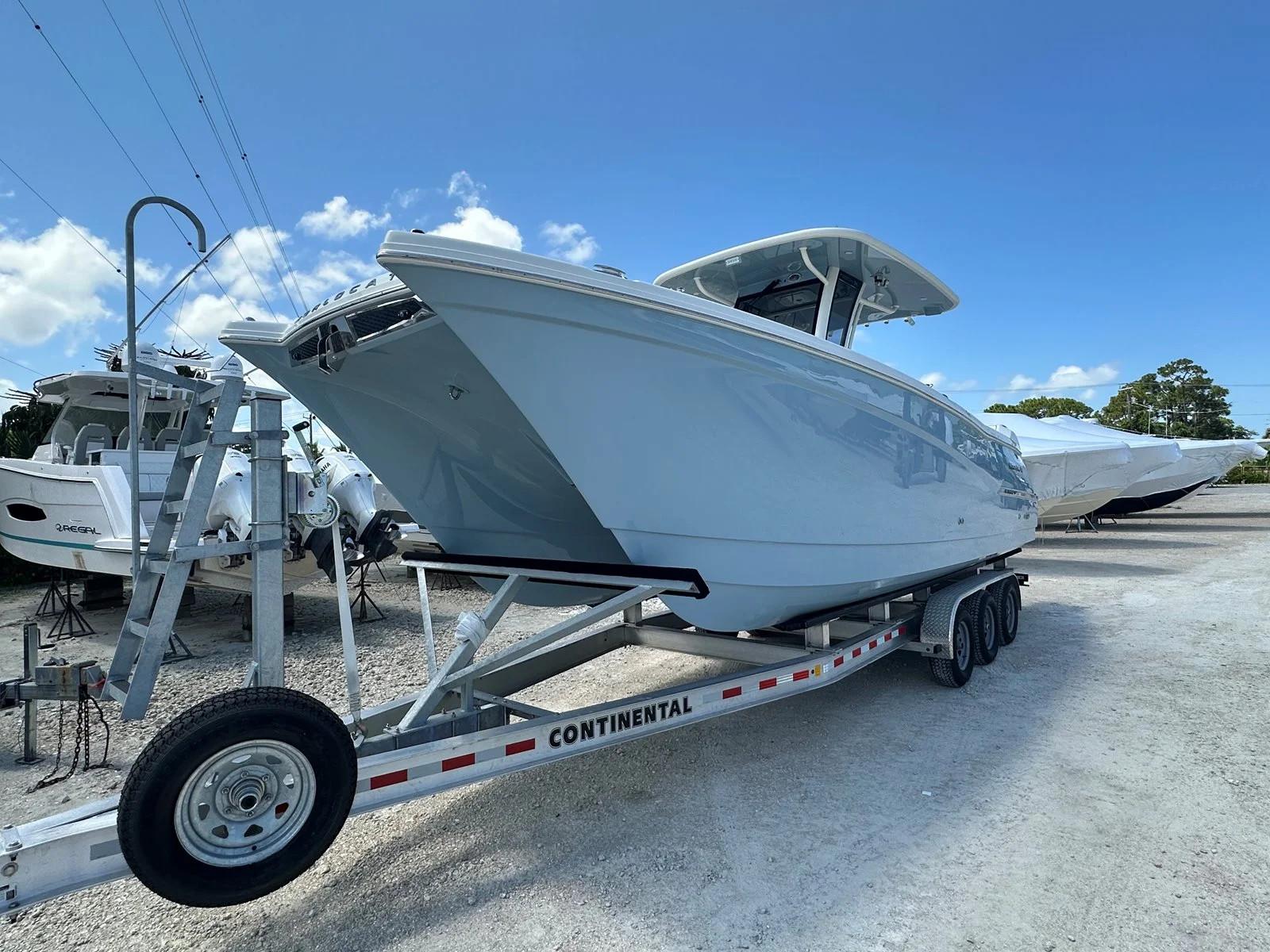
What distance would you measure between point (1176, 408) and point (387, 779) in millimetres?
65773

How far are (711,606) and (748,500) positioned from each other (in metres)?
0.53

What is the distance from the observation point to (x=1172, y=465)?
18.8 metres

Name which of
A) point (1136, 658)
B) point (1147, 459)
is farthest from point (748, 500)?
point (1147, 459)

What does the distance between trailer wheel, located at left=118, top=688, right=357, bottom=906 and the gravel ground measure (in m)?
0.39

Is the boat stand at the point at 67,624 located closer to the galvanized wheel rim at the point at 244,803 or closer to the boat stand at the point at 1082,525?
the galvanized wheel rim at the point at 244,803

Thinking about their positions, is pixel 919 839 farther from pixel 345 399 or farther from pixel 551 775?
pixel 345 399

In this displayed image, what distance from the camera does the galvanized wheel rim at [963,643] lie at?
16.7 ft

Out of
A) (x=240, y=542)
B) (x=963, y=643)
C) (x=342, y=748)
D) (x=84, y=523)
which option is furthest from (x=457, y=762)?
(x=84, y=523)

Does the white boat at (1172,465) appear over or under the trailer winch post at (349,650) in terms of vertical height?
over

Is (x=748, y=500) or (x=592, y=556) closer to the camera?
(x=748, y=500)

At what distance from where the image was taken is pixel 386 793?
252 cm

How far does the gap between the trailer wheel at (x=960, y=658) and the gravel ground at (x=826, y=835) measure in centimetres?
11

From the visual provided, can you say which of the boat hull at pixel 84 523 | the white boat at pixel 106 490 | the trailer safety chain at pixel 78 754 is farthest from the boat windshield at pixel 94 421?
the trailer safety chain at pixel 78 754

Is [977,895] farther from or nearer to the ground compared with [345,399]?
nearer to the ground
